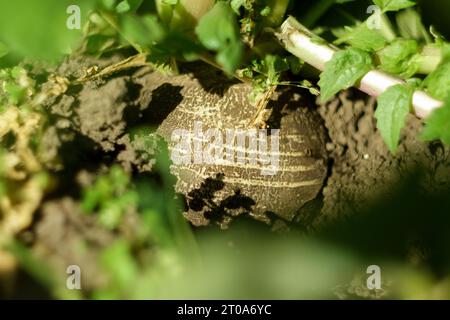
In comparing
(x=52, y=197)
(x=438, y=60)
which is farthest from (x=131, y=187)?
(x=438, y=60)

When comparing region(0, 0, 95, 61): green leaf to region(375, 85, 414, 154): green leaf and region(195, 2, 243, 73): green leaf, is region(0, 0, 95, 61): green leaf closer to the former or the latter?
region(195, 2, 243, 73): green leaf

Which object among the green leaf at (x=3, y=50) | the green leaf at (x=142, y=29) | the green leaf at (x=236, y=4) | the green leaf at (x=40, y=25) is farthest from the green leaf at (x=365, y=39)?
the green leaf at (x=3, y=50)

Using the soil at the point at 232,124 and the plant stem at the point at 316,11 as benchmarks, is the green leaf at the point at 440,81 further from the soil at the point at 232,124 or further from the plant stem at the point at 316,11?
the plant stem at the point at 316,11

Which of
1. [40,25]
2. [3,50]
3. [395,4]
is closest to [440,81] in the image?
[395,4]

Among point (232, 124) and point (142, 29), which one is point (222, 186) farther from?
point (142, 29)

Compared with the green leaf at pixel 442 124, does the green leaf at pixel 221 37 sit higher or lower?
higher

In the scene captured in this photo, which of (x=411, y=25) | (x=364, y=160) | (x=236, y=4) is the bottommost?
(x=364, y=160)

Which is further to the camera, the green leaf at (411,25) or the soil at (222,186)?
the green leaf at (411,25)
